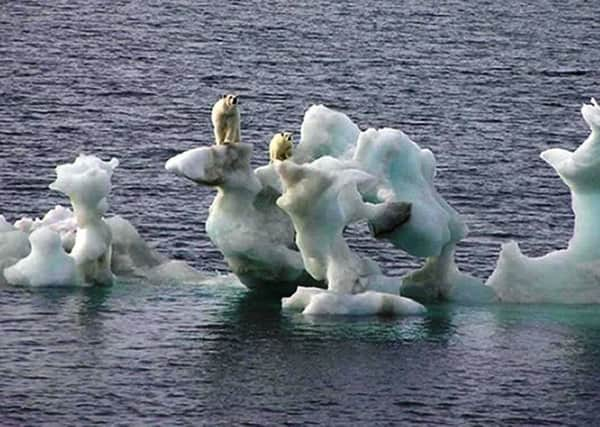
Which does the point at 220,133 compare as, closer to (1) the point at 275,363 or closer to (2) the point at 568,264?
(1) the point at 275,363

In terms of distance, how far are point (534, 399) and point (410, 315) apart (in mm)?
7715

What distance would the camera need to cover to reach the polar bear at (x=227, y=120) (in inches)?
2436

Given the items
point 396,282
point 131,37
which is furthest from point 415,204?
point 131,37

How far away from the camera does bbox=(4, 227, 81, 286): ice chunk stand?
63.0 metres

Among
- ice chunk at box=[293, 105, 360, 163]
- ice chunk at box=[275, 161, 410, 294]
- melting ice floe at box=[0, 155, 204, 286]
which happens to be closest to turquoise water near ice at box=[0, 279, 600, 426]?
melting ice floe at box=[0, 155, 204, 286]

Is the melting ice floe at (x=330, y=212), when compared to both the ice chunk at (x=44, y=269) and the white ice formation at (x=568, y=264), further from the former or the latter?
the ice chunk at (x=44, y=269)

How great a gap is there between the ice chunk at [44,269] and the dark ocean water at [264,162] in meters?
0.73

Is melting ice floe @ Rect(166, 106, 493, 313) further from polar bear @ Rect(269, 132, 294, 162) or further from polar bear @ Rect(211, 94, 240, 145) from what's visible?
polar bear @ Rect(211, 94, 240, 145)

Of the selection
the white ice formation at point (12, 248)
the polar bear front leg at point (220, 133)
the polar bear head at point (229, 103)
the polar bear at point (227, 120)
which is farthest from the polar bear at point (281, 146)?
the white ice formation at point (12, 248)

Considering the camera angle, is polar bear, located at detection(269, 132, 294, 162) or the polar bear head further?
polar bear, located at detection(269, 132, 294, 162)

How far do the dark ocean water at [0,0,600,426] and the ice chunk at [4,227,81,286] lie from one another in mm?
733

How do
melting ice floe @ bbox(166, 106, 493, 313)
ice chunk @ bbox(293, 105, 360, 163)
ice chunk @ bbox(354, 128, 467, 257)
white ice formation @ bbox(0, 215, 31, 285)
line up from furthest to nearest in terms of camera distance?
1. white ice formation @ bbox(0, 215, 31, 285)
2. ice chunk @ bbox(293, 105, 360, 163)
3. ice chunk @ bbox(354, 128, 467, 257)
4. melting ice floe @ bbox(166, 106, 493, 313)

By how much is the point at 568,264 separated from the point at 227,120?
33.7 ft

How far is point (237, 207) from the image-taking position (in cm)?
6147
